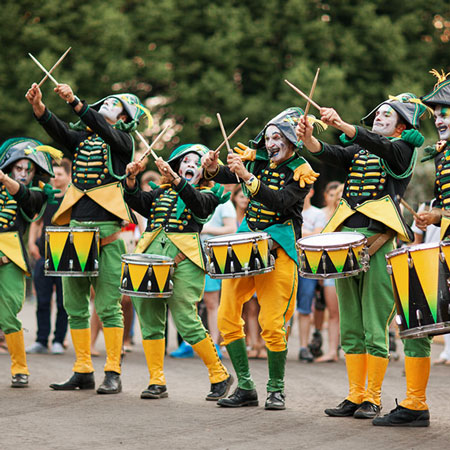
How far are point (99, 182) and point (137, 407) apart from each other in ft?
6.48

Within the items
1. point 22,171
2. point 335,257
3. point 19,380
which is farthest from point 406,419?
point 22,171

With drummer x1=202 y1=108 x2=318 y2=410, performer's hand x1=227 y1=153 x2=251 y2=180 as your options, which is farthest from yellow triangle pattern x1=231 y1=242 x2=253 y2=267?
performer's hand x1=227 y1=153 x2=251 y2=180

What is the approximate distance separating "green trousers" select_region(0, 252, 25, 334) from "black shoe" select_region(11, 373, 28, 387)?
15.0 inches

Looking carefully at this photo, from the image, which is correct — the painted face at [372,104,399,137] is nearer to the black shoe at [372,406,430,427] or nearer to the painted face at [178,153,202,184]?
the painted face at [178,153,202,184]

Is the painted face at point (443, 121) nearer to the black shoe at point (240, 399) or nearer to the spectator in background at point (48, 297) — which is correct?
the black shoe at point (240, 399)

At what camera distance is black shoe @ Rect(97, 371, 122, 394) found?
25.1 feet

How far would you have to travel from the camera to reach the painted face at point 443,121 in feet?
20.3

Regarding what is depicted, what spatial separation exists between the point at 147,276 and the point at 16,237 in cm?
150

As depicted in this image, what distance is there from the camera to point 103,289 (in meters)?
7.77

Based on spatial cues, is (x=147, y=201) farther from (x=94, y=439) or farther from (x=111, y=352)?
(x=94, y=439)

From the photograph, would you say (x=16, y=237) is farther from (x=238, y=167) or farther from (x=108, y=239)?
(x=238, y=167)

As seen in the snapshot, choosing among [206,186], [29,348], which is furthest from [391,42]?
[206,186]

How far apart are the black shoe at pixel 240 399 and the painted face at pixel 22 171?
2.68 metres

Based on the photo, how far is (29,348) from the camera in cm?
1103
